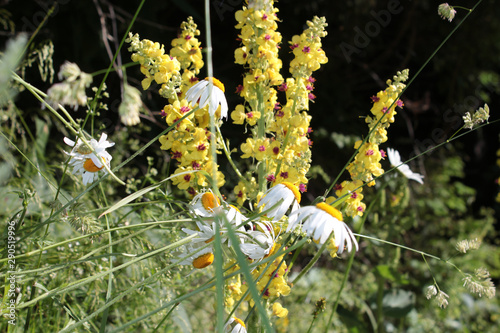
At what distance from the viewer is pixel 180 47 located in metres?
0.60

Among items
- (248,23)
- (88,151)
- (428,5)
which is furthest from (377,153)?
(428,5)

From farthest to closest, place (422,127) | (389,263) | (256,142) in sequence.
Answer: (422,127) → (389,263) → (256,142)

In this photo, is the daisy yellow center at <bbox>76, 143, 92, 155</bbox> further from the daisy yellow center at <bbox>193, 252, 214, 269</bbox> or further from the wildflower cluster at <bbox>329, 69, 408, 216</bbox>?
the wildflower cluster at <bbox>329, 69, 408, 216</bbox>

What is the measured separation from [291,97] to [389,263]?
0.68 m

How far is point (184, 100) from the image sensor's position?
0.55 m

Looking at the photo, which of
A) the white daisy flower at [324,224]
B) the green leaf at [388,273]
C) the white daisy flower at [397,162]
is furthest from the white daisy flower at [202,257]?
the green leaf at [388,273]

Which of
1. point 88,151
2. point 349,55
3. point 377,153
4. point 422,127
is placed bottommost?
point 422,127

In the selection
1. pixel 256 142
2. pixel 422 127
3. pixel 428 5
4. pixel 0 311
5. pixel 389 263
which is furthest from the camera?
pixel 422 127

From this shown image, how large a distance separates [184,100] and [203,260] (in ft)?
0.67

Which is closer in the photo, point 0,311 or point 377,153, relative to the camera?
point 0,311

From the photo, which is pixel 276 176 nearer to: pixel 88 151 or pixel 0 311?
pixel 88 151

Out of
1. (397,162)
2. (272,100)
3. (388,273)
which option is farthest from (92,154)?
(388,273)

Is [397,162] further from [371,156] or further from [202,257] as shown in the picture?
[202,257]

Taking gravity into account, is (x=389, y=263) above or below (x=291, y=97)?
below
